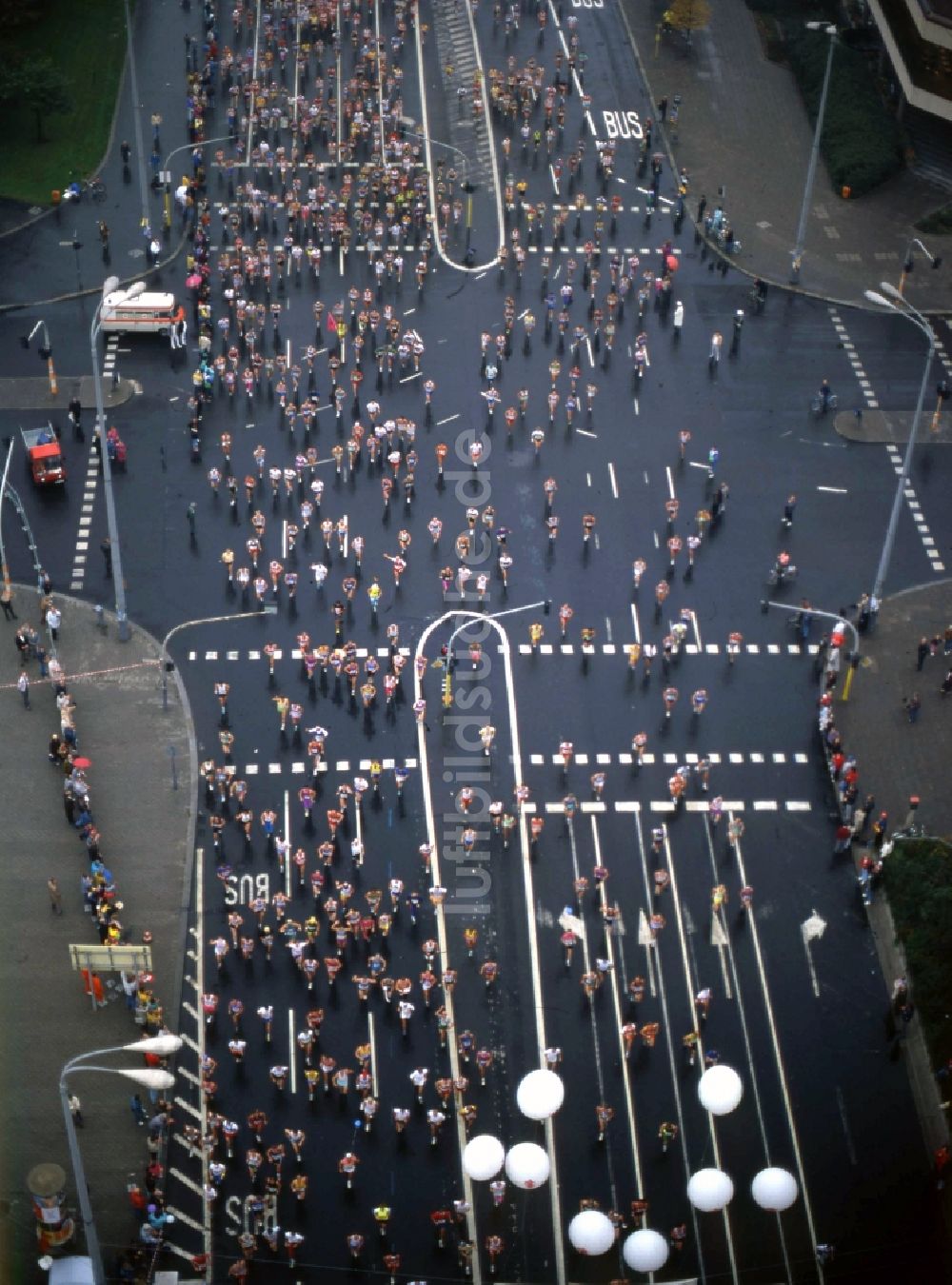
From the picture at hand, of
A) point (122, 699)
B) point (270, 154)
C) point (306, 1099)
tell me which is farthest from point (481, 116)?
point (306, 1099)

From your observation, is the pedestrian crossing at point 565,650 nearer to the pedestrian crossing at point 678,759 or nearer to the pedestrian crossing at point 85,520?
the pedestrian crossing at point 678,759

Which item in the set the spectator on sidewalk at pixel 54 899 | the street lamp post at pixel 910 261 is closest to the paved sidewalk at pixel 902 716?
the street lamp post at pixel 910 261

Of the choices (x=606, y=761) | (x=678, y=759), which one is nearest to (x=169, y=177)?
(x=606, y=761)

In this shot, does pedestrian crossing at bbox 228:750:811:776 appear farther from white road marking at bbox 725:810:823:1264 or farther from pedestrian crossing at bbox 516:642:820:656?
pedestrian crossing at bbox 516:642:820:656

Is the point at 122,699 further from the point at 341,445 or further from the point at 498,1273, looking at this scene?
the point at 498,1273

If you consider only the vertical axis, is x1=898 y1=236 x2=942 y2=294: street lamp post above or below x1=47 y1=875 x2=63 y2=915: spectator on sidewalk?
→ below

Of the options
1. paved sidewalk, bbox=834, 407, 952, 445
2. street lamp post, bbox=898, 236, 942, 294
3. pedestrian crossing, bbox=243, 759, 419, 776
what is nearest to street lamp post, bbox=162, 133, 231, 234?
paved sidewalk, bbox=834, 407, 952, 445
